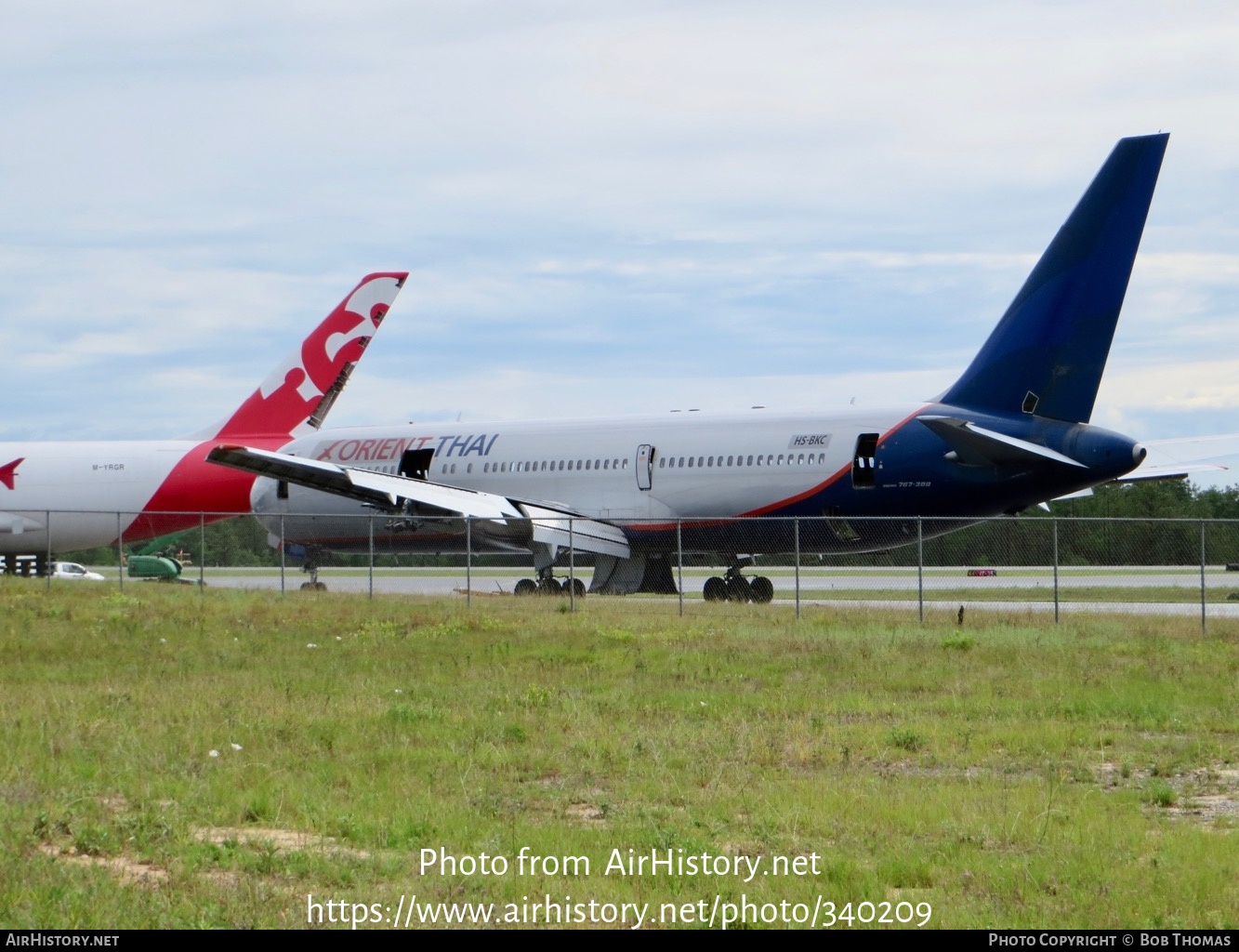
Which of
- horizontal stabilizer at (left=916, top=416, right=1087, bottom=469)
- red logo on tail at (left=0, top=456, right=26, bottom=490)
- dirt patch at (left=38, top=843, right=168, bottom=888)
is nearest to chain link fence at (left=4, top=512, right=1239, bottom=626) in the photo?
horizontal stabilizer at (left=916, top=416, right=1087, bottom=469)

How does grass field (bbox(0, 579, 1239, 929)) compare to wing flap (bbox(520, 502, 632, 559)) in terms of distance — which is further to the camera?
wing flap (bbox(520, 502, 632, 559))

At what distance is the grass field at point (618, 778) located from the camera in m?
7.13

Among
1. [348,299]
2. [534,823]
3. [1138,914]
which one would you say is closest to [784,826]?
[534,823]

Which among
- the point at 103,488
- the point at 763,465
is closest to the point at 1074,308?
the point at 763,465

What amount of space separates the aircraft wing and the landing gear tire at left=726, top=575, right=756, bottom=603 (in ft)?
7.49

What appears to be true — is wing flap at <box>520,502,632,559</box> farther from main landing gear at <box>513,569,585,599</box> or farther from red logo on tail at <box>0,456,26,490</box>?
red logo on tail at <box>0,456,26,490</box>

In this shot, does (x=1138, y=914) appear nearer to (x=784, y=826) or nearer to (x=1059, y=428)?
(x=784, y=826)

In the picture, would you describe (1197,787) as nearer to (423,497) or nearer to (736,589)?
(736,589)

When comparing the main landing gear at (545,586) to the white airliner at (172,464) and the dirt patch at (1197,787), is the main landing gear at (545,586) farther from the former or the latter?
the dirt patch at (1197,787)

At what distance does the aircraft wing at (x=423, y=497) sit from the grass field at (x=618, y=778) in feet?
37.4

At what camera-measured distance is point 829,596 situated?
2888cm

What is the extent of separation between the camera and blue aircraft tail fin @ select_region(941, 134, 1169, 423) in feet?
87.4

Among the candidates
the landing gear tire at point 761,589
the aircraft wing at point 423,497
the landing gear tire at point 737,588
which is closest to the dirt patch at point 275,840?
the aircraft wing at point 423,497
